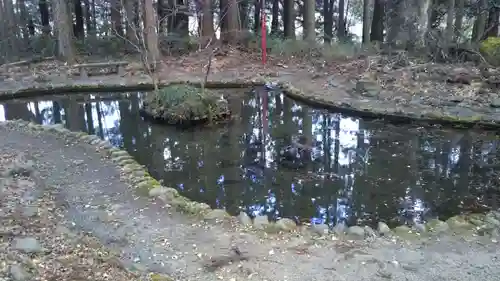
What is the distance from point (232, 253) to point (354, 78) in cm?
769

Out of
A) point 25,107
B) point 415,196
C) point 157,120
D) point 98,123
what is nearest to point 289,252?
point 415,196

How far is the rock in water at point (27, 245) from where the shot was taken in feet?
10.6

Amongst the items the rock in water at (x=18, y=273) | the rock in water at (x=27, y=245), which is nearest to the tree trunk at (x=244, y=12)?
the rock in water at (x=27, y=245)

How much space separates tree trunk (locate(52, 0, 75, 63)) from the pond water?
4.54m

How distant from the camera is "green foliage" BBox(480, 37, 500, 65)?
10.2 metres

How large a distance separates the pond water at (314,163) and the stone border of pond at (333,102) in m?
0.27

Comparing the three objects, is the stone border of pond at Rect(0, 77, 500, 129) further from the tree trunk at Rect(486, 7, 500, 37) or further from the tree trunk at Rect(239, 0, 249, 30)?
the tree trunk at Rect(239, 0, 249, 30)

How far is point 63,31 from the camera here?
44.0ft

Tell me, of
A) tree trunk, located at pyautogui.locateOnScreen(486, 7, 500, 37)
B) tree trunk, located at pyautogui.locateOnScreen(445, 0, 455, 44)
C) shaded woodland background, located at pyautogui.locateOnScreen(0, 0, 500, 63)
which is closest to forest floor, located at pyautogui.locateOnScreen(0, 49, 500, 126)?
shaded woodland background, located at pyautogui.locateOnScreen(0, 0, 500, 63)

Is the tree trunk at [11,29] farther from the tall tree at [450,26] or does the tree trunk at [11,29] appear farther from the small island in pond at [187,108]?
the tall tree at [450,26]

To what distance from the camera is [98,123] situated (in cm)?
868

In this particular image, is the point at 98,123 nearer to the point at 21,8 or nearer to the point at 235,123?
the point at 235,123

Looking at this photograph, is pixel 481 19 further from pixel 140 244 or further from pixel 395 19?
pixel 140 244

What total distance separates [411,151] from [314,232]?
10.5ft
